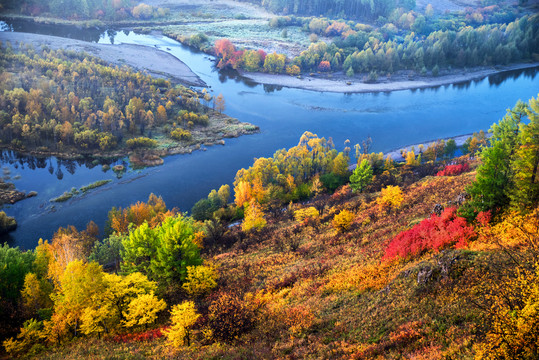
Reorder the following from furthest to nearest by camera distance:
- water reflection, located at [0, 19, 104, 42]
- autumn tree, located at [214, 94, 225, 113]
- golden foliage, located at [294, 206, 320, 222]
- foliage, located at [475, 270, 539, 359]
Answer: water reflection, located at [0, 19, 104, 42], autumn tree, located at [214, 94, 225, 113], golden foliage, located at [294, 206, 320, 222], foliage, located at [475, 270, 539, 359]

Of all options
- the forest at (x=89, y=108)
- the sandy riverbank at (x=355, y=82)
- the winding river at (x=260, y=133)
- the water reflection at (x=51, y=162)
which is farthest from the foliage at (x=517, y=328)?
A: the sandy riverbank at (x=355, y=82)

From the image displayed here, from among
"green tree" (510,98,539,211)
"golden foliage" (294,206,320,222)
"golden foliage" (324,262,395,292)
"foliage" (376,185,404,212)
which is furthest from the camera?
"golden foliage" (294,206,320,222)

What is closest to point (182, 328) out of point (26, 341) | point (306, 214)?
point (26, 341)

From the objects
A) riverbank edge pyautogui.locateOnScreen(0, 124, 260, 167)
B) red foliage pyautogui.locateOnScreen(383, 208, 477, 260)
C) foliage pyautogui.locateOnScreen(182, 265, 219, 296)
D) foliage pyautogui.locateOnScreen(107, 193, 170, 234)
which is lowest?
foliage pyautogui.locateOnScreen(107, 193, 170, 234)

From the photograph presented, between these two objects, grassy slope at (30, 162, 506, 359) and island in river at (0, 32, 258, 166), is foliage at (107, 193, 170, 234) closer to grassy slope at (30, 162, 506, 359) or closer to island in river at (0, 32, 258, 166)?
grassy slope at (30, 162, 506, 359)

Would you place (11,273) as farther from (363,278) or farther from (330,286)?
(363,278)

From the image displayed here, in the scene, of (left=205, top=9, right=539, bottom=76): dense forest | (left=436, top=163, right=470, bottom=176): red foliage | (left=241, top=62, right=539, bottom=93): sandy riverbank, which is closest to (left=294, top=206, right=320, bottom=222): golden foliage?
(left=436, top=163, right=470, bottom=176): red foliage

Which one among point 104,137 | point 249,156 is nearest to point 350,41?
point 249,156
